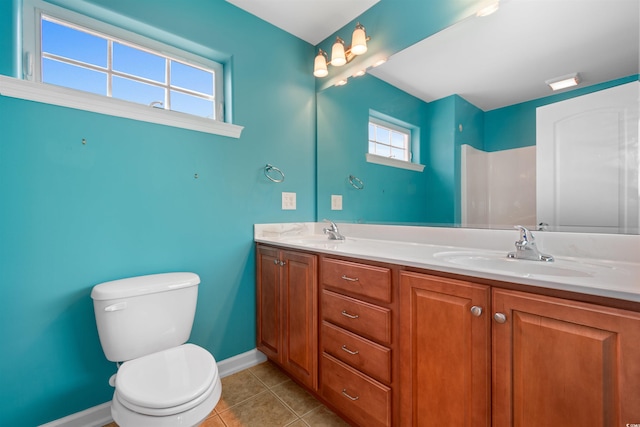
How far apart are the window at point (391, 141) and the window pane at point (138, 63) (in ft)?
4.50

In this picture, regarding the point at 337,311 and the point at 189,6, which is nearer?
the point at 337,311

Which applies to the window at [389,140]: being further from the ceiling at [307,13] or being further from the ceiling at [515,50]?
the ceiling at [307,13]

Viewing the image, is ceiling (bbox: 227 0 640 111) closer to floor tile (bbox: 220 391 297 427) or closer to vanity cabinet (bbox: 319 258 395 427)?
vanity cabinet (bbox: 319 258 395 427)

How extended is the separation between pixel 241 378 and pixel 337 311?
3.13 feet

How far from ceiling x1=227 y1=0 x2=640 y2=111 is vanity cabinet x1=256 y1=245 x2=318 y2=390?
120 centimetres

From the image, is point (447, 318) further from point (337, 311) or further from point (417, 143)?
point (417, 143)

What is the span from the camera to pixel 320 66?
6.67ft

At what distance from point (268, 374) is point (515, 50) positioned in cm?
224

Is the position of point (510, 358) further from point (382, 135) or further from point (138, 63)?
point (138, 63)

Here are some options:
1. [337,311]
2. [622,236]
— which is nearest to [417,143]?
[622,236]

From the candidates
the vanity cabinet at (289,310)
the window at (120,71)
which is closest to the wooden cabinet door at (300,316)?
the vanity cabinet at (289,310)

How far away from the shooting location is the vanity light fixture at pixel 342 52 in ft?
5.75

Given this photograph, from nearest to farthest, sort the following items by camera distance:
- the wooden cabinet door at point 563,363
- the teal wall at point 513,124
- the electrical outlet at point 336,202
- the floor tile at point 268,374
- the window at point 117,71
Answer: the wooden cabinet door at point 563,363 < the teal wall at point 513,124 < the window at point 117,71 < the floor tile at point 268,374 < the electrical outlet at point 336,202

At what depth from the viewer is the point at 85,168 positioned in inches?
52.5
